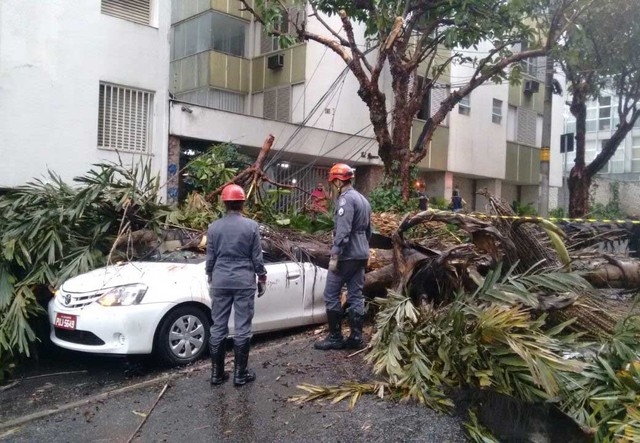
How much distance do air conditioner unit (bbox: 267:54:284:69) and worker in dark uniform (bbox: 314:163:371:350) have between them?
12.1 metres

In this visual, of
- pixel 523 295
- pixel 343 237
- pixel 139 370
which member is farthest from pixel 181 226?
pixel 523 295

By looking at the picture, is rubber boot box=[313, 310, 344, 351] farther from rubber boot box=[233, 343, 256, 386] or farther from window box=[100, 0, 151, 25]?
window box=[100, 0, 151, 25]

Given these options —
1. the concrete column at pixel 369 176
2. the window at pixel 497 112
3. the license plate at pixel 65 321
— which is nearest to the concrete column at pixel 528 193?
the window at pixel 497 112

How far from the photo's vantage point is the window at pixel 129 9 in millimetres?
12945

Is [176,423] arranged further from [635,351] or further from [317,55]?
[317,55]

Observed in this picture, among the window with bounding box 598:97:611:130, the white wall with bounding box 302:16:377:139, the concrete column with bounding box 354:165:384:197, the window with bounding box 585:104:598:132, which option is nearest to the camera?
the white wall with bounding box 302:16:377:139

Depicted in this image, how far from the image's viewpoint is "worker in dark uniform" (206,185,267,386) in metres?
5.62

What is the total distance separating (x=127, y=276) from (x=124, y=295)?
0.32 metres

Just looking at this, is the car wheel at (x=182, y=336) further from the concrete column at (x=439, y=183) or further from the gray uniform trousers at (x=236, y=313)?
the concrete column at (x=439, y=183)

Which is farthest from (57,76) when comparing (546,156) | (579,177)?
(579,177)

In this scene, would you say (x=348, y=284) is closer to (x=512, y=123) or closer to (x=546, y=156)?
(x=546, y=156)

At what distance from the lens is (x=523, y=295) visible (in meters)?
5.25

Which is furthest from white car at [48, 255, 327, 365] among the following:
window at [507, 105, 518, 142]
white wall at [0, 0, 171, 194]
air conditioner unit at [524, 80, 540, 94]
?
air conditioner unit at [524, 80, 540, 94]

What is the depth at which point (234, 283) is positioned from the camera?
5.61 m
